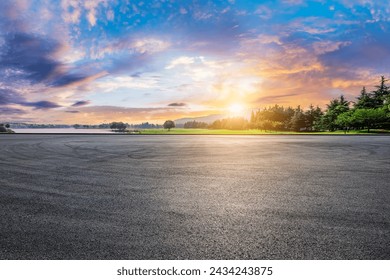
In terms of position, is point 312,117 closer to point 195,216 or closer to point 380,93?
point 380,93

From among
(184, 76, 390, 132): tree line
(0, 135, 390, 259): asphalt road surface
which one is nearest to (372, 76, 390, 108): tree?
(184, 76, 390, 132): tree line

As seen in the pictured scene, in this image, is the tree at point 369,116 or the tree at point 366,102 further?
the tree at point 366,102

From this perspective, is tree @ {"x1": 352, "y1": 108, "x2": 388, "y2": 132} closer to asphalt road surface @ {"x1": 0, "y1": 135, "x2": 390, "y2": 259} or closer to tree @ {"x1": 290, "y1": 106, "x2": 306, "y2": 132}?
tree @ {"x1": 290, "y1": 106, "x2": 306, "y2": 132}

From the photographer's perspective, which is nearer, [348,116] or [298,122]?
[348,116]

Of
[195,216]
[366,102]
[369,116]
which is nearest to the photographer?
[195,216]

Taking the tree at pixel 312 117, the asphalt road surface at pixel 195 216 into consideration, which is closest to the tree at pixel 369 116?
the tree at pixel 312 117

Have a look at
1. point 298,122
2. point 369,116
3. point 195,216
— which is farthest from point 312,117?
point 195,216

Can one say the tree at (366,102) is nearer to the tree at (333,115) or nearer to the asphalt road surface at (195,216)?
the tree at (333,115)

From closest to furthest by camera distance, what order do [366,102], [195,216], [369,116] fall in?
1. [195,216]
2. [369,116]
3. [366,102]

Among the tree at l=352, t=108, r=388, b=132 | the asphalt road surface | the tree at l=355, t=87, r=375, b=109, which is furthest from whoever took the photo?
the tree at l=355, t=87, r=375, b=109

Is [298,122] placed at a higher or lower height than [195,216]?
higher

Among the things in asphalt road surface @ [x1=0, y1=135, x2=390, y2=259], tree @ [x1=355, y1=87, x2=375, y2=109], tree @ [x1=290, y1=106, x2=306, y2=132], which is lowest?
asphalt road surface @ [x1=0, y1=135, x2=390, y2=259]

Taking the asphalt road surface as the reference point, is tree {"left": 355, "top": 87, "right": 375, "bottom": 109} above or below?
above
